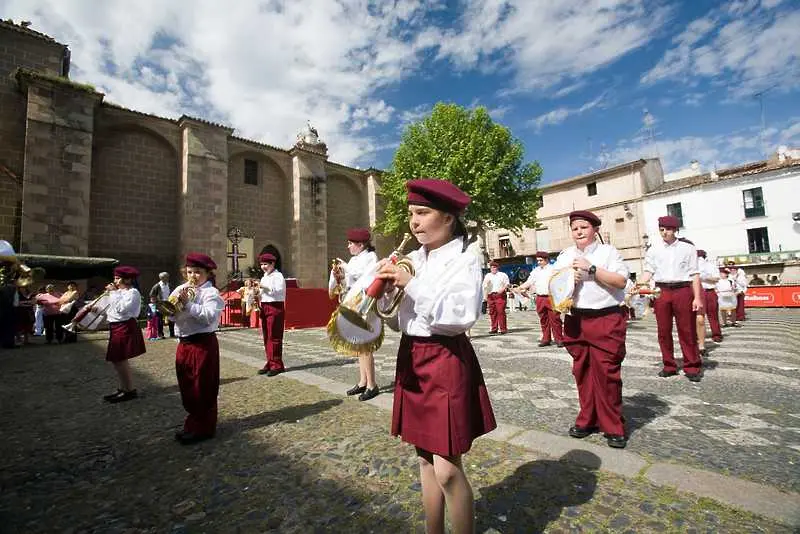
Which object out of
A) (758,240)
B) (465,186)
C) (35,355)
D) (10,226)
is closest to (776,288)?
(758,240)

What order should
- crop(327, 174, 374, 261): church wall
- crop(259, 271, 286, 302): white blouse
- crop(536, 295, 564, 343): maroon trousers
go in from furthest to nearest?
1. crop(327, 174, 374, 261): church wall
2. crop(536, 295, 564, 343): maroon trousers
3. crop(259, 271, 286, 302): white blouse

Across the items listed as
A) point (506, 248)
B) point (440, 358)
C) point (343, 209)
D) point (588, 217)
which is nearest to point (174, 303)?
point (440, 358)

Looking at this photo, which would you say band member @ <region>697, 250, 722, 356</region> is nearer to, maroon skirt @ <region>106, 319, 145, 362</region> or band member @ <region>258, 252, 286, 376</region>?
band member @ <region>258, 252, 286, 376</region>

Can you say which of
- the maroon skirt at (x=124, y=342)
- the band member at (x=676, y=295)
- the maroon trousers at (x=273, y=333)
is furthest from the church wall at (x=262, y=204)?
the band member at (x=676, y=295)

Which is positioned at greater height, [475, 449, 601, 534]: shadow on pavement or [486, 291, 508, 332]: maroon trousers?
[486, 291, 508, 332]: maroon trousers

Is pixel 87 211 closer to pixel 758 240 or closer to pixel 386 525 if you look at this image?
pixel 386 525

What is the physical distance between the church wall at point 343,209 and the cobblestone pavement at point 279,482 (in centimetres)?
2136

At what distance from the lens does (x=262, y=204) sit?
2267 centimetres

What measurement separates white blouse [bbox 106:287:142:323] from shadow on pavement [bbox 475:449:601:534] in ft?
17.5

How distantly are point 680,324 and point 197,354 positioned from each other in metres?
6.01

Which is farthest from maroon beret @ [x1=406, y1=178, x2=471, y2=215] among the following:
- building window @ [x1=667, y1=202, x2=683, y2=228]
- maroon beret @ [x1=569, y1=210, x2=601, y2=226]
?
building window @ [x1=667, y1=202, x2=683, y2=228]

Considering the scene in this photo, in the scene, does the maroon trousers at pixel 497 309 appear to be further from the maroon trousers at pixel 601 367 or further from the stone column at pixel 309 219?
the stone column at pixel 309 219

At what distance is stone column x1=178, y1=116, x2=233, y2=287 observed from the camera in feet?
61.5

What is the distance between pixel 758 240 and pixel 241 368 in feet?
117
